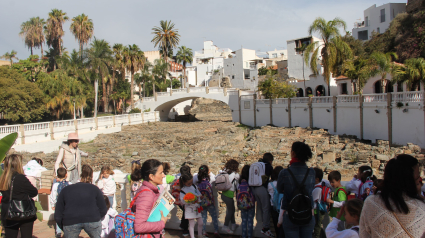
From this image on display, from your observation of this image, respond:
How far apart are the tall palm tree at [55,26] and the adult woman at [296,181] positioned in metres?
52.1

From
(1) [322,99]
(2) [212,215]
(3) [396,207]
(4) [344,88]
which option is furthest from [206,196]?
(4) [344,88]

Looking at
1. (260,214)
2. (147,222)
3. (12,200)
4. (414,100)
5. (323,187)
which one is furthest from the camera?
(414,100)

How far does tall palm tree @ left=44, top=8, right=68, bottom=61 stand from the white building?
50.1 m

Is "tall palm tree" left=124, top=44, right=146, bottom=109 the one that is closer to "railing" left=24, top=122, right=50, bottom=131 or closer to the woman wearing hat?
"railing" left=24, top=122, right=50, bottom=131

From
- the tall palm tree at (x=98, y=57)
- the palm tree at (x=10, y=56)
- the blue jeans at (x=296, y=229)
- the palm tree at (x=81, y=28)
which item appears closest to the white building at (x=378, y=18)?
the tall palm tree at (x=98, y=57)

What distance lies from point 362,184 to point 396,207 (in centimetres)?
274

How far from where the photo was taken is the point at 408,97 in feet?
57.2

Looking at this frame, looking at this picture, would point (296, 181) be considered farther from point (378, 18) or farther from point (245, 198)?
point (378, 18)

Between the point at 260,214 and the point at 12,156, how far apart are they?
4.03 m

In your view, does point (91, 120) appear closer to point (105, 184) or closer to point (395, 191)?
point (105, 184)

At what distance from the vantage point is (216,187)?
5.27 metres

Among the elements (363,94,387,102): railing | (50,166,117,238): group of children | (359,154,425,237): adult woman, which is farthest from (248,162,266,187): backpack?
(363,94,387,102): railing

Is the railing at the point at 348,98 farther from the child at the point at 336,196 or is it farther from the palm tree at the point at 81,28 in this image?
the palm tree at the point at 81,28

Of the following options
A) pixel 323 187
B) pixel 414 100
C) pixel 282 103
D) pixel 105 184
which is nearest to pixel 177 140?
pixel 282 103
